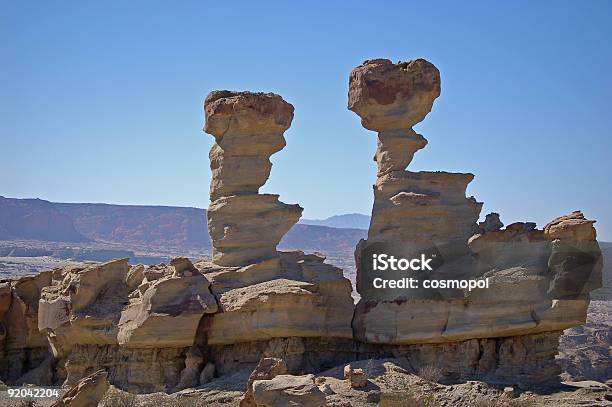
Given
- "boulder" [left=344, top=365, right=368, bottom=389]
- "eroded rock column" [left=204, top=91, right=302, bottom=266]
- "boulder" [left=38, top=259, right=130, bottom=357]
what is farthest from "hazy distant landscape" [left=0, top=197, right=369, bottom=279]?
"boulder" [left=344, top=365, right=368, bottom=389]

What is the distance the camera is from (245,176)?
29.0 metres

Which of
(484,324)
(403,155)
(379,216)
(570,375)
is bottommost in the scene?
(570,375)

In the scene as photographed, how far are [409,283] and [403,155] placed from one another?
395 cm

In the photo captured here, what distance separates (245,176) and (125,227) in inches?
5088

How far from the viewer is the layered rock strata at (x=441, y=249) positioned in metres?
25.5

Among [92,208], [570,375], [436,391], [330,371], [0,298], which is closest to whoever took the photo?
[436,391]

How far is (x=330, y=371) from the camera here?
26016 mm

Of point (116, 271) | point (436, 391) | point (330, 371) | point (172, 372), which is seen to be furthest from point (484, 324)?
point (116, 271)

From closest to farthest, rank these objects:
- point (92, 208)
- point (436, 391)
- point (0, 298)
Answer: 1. point (436, 391)
2. point (0, 298)
3. point (92, 208)

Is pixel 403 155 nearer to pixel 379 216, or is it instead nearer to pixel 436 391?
pixel 379 216

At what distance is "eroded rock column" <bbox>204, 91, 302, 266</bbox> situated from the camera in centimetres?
2845

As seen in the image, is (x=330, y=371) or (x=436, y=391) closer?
(x=436, y=391)

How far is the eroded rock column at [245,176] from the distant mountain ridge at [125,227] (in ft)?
371

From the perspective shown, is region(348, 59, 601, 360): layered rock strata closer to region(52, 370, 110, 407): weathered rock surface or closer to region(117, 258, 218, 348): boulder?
region(117, 258, 218, 348): boulder
